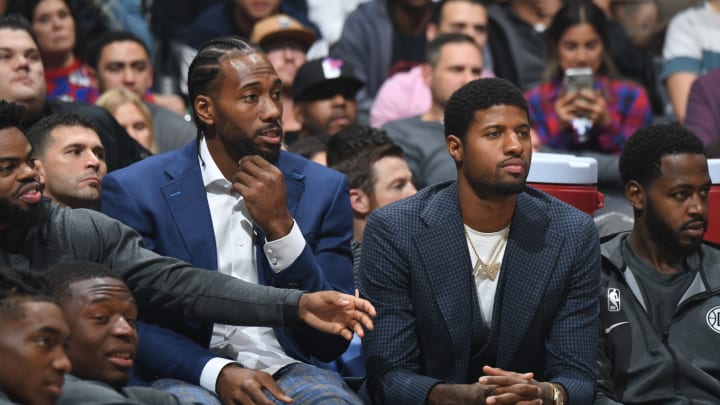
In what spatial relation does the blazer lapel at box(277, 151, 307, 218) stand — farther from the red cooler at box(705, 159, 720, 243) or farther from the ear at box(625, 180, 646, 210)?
the red cooler at box(705, 159, 720, 243)

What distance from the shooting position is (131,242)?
12.5 ft

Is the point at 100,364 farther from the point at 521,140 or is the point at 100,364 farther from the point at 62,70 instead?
the point at 62,70

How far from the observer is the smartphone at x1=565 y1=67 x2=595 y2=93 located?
256 inches

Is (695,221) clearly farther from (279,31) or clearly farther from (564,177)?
(279,31)

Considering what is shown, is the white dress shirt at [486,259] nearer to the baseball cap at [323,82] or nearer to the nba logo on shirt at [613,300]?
the nba logo on shirt at [613,300]

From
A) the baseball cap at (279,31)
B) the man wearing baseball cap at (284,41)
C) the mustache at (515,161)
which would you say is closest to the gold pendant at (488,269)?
the mustache at (515,161)

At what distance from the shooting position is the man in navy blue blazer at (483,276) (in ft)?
12.9

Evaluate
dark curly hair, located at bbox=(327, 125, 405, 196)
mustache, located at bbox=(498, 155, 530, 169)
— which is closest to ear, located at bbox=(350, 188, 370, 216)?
dark curly hair, located at bbox=(327, 125, 405, 196)

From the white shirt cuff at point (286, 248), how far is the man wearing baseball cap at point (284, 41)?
3.29 m

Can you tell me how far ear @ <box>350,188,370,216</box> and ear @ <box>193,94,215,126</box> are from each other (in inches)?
52.3

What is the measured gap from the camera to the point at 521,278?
13.0 ft

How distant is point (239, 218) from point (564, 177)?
1.34 m

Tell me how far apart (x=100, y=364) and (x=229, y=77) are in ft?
3.64

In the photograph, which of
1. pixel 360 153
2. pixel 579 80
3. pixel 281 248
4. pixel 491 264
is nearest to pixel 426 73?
pixel 579 80
